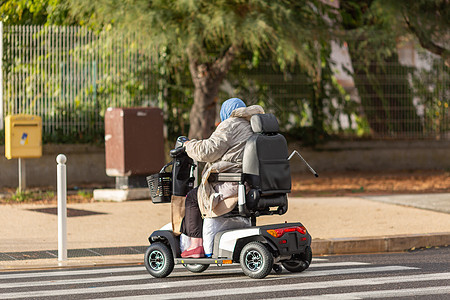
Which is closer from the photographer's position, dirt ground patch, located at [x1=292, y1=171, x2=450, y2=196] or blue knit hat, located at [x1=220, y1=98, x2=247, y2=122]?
blue knit hat, located at [x1=220, y1=98, x2=247, y2=122]

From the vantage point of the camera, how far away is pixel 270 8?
15711mm

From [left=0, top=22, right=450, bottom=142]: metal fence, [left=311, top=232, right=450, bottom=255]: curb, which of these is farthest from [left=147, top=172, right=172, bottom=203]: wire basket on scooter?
[left=0, top=22, right=450, bottom=142]: metal fence

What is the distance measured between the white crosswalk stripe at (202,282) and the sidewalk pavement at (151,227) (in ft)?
2.41

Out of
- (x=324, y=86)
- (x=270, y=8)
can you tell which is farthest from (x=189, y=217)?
(x=324, y=86)

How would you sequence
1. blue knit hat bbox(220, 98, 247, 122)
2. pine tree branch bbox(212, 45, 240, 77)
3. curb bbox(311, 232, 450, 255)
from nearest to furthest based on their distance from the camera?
blue knit hat bbox(220, 98, 247, 122) < curb bbox(311, 232, 450, 255) < pine tree branch bbox(212, 45, 240, 77)

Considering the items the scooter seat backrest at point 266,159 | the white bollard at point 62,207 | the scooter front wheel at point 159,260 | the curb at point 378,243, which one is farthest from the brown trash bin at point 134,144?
the scooter seat backrest at point 266,159

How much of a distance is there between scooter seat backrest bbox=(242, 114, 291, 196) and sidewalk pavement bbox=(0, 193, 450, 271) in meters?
2.14

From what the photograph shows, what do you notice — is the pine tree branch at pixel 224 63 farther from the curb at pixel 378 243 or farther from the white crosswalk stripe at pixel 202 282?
the white crosswalk stripe at pixel 202 282

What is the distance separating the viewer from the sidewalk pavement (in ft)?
31.8

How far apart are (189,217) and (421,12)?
1098 cm

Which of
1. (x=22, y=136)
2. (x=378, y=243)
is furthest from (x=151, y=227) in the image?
(x=22, y=136)

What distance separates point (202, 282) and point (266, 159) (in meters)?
1.27

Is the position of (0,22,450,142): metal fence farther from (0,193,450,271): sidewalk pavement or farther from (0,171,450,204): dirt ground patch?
(0,193,450,271): sidewalk pavement

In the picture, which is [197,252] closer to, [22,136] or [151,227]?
[151,227]
